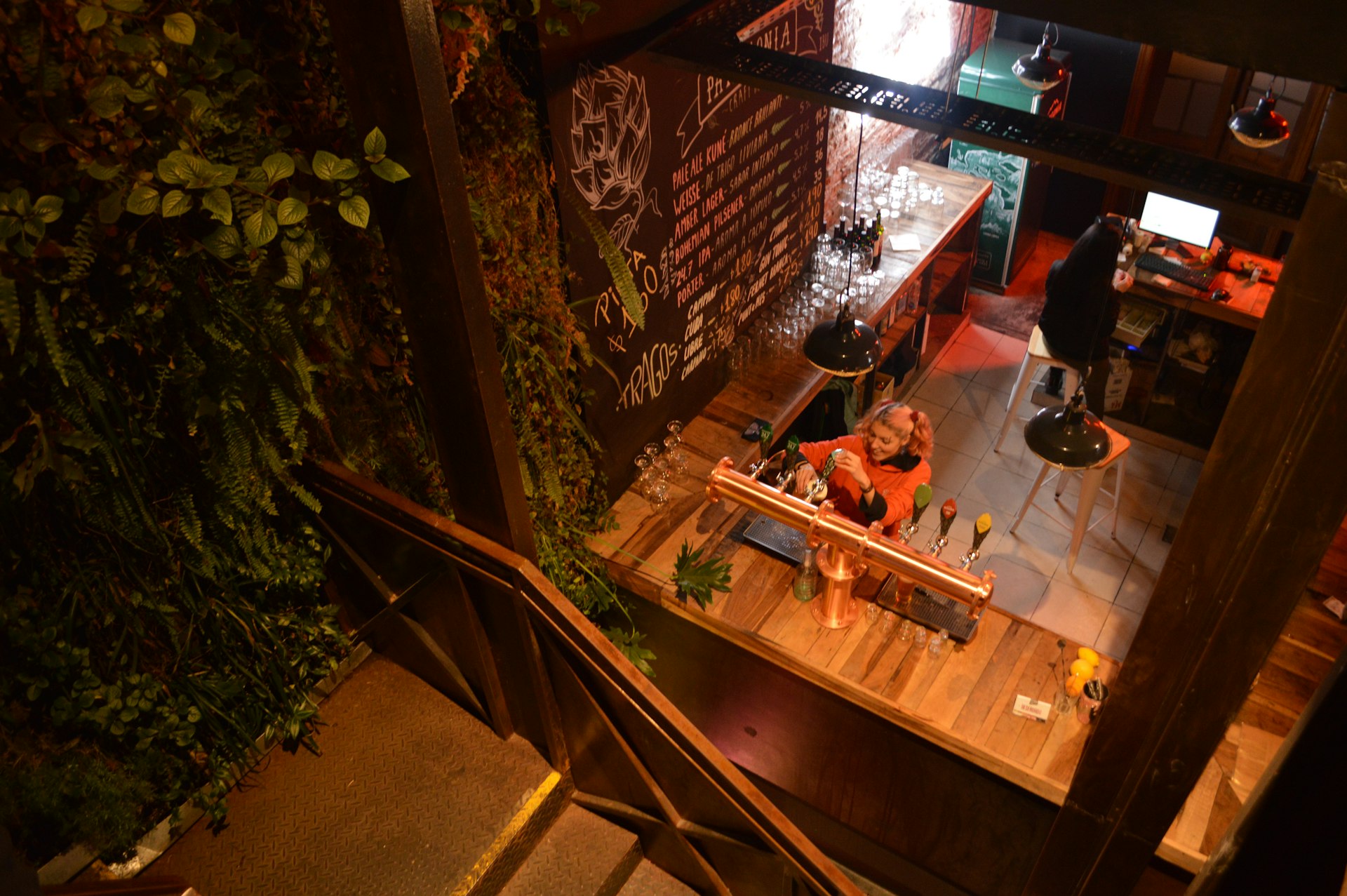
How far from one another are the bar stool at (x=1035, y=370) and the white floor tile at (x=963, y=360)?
0.92 m

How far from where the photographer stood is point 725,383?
19.7ft

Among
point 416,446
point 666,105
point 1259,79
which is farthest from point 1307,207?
point 1259,79

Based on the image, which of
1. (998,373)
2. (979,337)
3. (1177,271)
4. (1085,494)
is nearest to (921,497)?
(1085,494)

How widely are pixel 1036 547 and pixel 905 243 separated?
2.18 metres

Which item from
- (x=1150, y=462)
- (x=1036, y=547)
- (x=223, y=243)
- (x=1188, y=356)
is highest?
(x=223, y=243)

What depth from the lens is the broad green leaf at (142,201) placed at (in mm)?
2162

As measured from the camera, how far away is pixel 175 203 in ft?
7.28

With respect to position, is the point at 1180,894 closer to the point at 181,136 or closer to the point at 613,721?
the point at 613,721

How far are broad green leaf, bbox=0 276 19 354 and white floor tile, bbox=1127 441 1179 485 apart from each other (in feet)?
22.2

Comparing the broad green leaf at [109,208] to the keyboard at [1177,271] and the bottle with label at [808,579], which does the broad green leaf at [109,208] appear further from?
the keyboard at [1177,271]

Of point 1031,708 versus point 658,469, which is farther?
point 658,469

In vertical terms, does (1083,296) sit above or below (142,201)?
below

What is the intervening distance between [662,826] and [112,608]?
1689 mm

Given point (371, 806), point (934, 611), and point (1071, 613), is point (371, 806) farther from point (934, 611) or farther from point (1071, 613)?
point (1071, 613)
